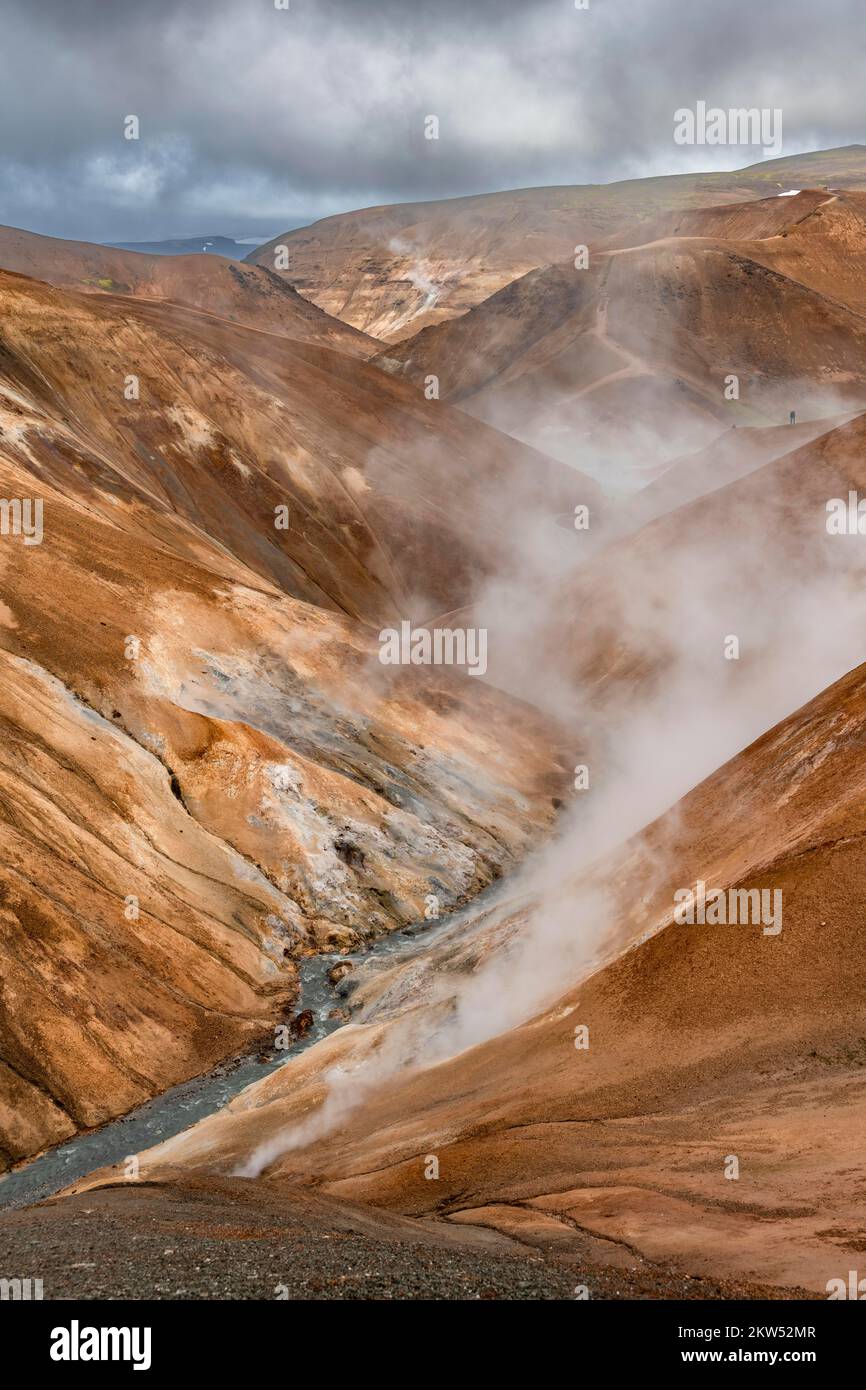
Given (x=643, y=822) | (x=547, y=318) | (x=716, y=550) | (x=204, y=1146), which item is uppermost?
(x=547, y=318)

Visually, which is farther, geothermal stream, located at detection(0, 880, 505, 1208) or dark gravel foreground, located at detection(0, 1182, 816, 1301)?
geothermal stream, located at detection(0, 880, 505, 1208)

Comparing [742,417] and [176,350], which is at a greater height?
[742,417]

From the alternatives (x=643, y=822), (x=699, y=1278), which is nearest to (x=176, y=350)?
(x=643, y=822)

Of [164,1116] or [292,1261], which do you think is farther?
[164,1116]
